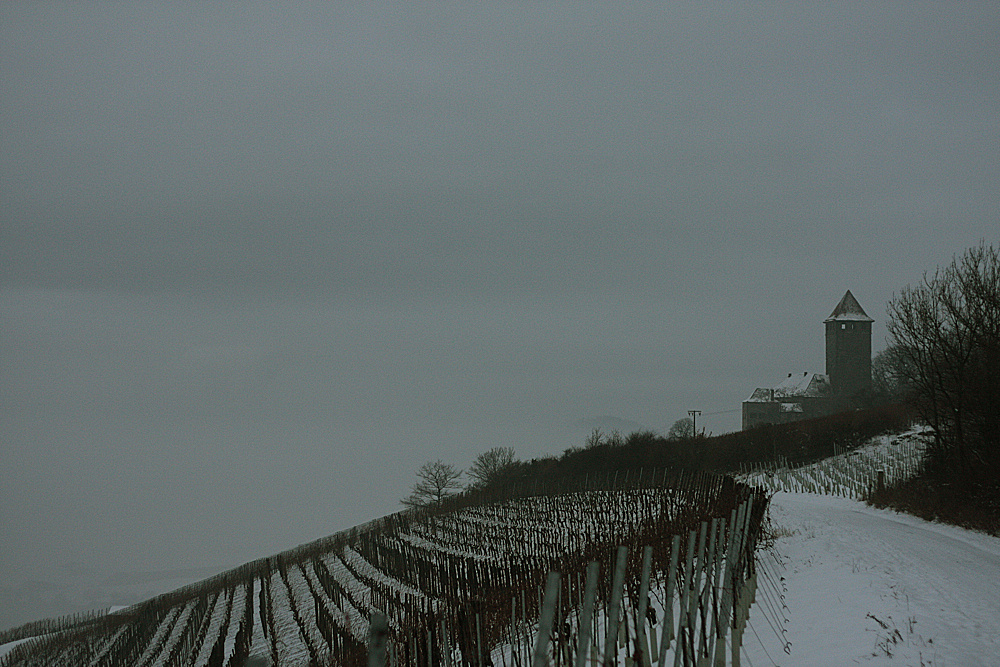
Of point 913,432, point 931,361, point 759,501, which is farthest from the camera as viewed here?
point 913,432

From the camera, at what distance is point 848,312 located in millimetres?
77125

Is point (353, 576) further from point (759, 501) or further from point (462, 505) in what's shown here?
point (759, 501)

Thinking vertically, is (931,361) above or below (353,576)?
above

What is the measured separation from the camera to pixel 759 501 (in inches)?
517

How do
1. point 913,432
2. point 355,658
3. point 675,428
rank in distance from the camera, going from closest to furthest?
point 355,658
point 913,432
point 675,428

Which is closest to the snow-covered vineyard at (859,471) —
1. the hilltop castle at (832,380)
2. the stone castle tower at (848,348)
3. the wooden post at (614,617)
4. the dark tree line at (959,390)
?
the dark tree line at (959,390)

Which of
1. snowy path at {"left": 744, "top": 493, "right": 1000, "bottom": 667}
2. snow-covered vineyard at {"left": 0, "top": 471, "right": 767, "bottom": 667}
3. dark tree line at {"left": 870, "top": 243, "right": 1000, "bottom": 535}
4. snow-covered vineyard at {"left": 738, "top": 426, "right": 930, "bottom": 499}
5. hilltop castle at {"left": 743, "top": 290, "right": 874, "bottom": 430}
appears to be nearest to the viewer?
snow-covered vineyard at {"left": 0, "top": 471, "right": 767, "bottom": 667}

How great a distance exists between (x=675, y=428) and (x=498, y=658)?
66.7 m

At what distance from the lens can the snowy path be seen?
22.8ft

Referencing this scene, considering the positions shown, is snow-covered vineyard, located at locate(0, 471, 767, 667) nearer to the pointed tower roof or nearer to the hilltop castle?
the hilltop castle

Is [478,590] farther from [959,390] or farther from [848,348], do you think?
[848,348]

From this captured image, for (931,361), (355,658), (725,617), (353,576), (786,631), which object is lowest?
(353,576)

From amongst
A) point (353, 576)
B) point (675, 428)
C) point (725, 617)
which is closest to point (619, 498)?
point (353, 576)

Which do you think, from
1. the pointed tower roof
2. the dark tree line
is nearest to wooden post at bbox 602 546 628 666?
the dark tree line
